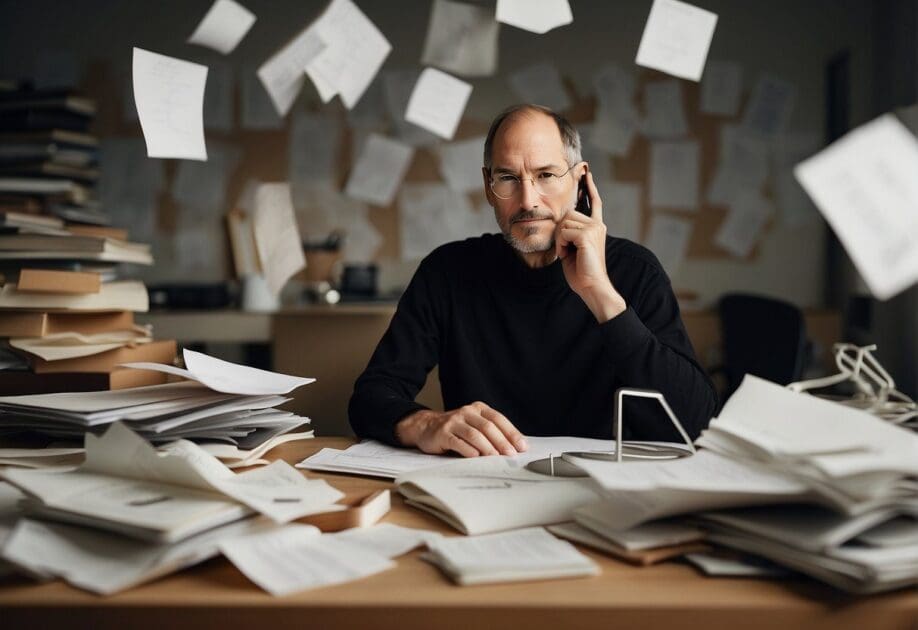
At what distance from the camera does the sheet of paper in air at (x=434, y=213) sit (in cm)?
327

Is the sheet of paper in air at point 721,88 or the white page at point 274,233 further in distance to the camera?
the sheet of paper in air at point 721,88

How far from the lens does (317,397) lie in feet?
8.42

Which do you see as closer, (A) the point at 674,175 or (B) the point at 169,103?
(B) the point at 169,103

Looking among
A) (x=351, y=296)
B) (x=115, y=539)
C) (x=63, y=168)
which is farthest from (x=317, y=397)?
(x=115, y=539)

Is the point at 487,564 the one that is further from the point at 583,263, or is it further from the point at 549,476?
the point at 583,263

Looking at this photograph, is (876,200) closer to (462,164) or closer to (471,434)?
(471,434)

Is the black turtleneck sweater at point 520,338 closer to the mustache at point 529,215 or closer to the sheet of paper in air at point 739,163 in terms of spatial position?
the mustache at point 529,215

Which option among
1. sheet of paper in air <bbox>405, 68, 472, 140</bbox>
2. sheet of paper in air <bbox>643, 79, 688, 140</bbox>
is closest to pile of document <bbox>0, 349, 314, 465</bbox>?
sheet of paper in air <bbox>405, 68, 472, 140</bbox>

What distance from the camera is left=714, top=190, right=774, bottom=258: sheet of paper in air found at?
10.7 ft

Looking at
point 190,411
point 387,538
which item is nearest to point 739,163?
point 190,411

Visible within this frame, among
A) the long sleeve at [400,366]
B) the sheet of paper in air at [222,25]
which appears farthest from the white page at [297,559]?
the sheet of paper in air at [222,25]

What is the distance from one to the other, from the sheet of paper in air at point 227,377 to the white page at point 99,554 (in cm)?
30

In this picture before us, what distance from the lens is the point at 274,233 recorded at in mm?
1492

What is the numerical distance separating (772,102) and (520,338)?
2189 millimetres
